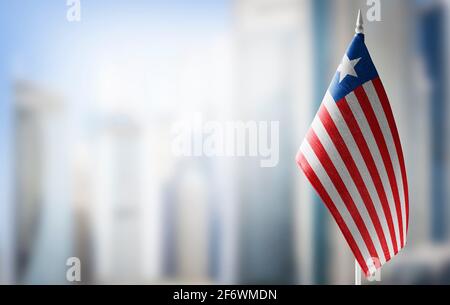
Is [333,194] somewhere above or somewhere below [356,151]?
below

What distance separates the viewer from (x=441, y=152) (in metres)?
3.82

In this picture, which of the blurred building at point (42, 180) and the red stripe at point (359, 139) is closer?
the red stripe at point (359, 139)

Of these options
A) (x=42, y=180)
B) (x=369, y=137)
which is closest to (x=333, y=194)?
(x=369, y=137)

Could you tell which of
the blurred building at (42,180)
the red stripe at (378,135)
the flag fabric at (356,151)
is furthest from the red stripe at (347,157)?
the blurred building at (42,180)

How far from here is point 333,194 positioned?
232 centimetres

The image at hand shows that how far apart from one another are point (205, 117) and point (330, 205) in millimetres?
1645

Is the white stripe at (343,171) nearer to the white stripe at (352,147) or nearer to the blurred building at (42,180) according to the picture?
the white stripe at (352,147)

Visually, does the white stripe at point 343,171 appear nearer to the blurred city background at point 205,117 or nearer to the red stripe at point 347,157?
the red stripe at point 347,157

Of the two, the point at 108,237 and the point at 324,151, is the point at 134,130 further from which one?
the point at 324,151

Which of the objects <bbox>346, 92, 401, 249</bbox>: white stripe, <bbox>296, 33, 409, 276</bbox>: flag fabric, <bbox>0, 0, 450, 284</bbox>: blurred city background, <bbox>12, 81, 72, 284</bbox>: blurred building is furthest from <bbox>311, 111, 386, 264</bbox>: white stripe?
<bbox>12, 81, 72, 284</bbox>: blurred building

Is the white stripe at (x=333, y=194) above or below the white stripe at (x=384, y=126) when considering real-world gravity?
below

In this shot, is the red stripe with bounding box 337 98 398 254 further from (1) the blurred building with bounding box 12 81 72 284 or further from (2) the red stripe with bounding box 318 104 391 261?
(1) the blurred building with bounding box 12 81 72 284

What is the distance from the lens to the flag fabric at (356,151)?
230cm

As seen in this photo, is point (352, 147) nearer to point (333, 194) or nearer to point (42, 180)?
point (333, 194)
